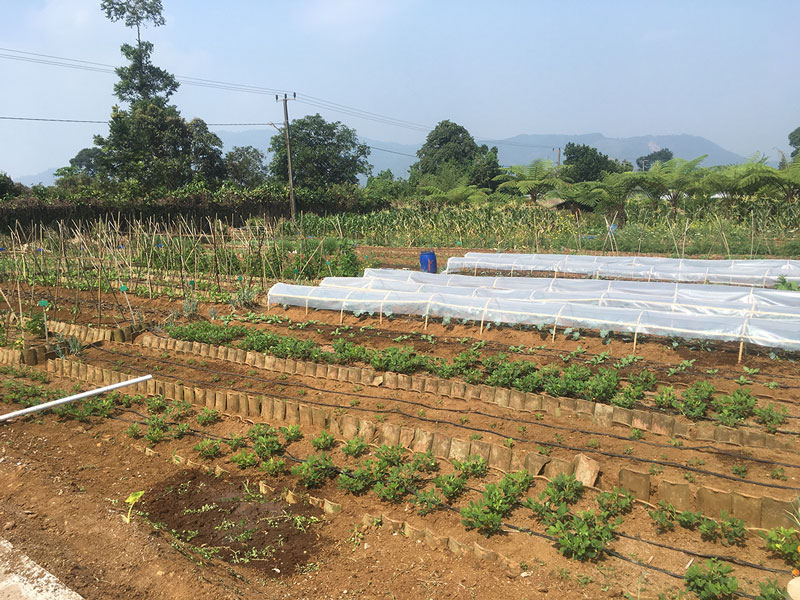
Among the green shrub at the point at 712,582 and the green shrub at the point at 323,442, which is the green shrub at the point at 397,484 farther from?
the green shrub at the point at 712,582

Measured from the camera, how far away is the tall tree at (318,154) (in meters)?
31.3

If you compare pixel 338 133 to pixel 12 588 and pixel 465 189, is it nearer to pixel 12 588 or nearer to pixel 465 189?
pixel 465 189

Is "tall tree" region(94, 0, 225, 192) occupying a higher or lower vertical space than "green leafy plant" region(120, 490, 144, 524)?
higher

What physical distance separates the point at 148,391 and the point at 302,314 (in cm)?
319

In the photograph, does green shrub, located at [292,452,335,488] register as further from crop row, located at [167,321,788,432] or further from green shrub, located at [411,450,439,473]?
crop row, located at [167,321,788,432]

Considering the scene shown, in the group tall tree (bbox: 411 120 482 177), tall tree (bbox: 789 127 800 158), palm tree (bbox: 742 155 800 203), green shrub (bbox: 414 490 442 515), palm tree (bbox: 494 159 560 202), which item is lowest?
green shrub (bbox: 414 490 442 515)

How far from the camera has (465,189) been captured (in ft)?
78.4

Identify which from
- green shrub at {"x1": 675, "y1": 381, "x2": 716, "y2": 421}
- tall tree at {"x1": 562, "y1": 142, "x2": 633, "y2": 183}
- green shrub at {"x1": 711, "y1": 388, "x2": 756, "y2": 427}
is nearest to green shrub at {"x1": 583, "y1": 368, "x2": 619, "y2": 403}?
green shrub at {"x1": 675, "y1": 381, "x2": 716, "y2": 421}

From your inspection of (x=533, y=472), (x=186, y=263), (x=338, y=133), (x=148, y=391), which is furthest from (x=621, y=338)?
(x=338, y=133)

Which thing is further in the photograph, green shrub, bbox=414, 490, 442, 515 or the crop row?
the crop row

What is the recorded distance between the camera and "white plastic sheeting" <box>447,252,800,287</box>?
378 inches

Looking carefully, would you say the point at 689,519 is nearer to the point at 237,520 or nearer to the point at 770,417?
the point at 770,417

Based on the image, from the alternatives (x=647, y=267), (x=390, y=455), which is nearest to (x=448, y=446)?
(x=390, y=455)

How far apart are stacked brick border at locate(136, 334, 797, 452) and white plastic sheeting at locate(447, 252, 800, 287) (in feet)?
21.1
